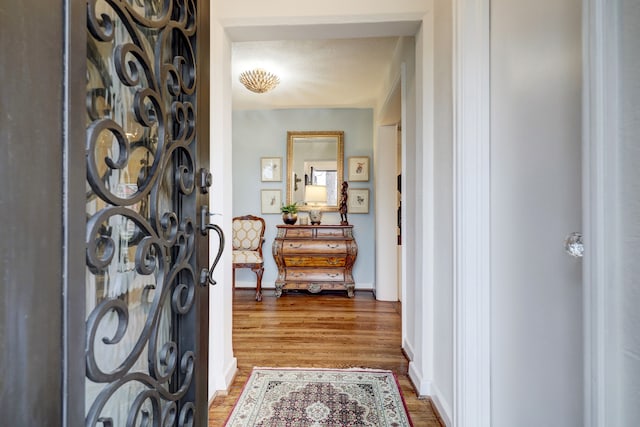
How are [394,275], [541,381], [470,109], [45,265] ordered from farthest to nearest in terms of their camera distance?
[394,275] → [470,109] → [541,381] → [45,265]

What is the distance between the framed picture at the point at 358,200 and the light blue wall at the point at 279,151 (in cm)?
6

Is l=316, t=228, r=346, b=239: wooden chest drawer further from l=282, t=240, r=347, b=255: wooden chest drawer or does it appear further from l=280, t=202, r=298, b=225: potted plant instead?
l=280, t=202, r=298, b=225: potted plant

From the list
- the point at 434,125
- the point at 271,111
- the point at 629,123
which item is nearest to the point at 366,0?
the point at 434,125

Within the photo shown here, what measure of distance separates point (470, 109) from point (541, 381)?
39.9 inches

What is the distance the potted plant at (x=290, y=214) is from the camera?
4.07 metres

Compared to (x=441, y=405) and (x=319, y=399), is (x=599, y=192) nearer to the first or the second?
(x=441, y=405)

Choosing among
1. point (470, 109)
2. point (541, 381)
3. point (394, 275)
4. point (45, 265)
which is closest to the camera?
point (45, 265)

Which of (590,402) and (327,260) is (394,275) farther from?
(590,402)

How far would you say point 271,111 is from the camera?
4375 millimetres

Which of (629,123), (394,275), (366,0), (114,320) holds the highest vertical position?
(366,0)

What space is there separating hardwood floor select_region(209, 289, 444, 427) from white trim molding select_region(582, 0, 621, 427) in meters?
1.26

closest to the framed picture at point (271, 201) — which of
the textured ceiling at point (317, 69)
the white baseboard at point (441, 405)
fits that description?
the textured ceiling at point (317, 69)

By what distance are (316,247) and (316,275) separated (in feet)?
1.17

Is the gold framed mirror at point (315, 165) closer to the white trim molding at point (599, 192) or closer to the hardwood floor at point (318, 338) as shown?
the hardwood floor at point (318, 338)
